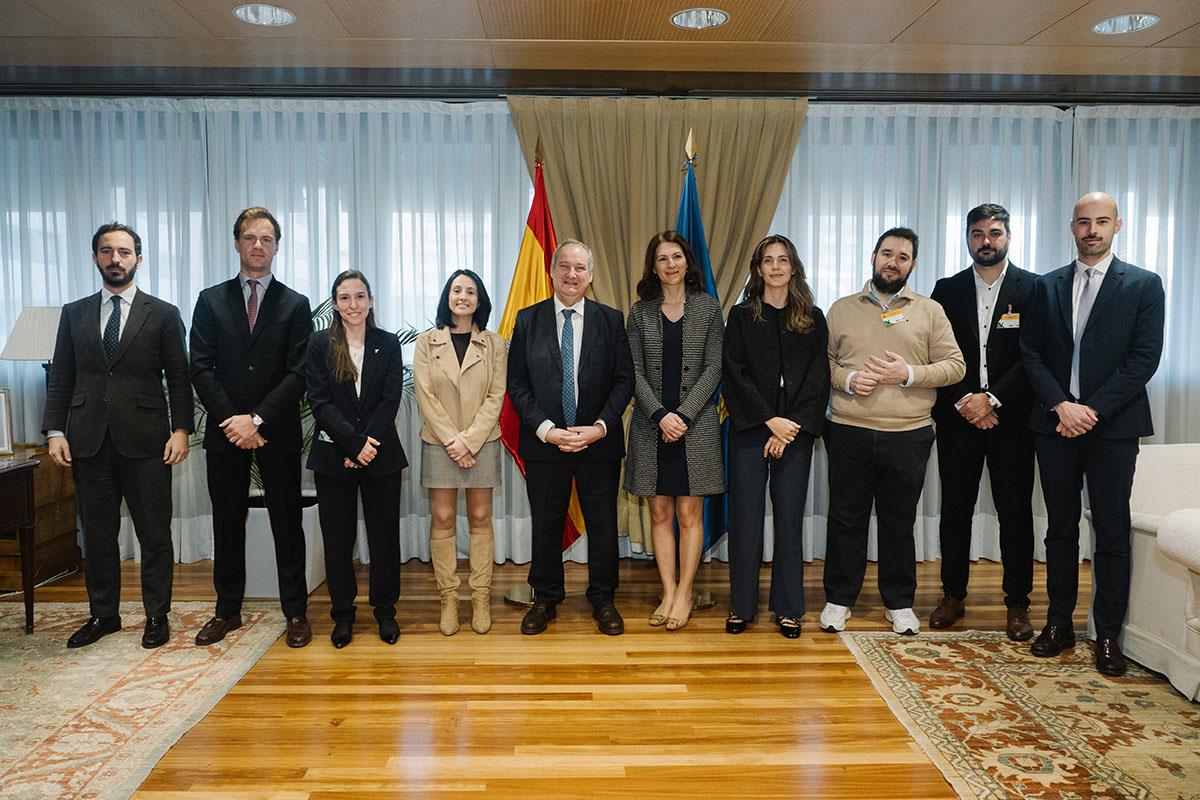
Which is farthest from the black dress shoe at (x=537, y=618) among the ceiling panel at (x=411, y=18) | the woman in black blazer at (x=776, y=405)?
the ceiling panel at (x=411, y=18)

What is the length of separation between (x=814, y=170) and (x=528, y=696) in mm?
3481

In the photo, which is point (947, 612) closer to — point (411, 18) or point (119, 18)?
point (411, 18)

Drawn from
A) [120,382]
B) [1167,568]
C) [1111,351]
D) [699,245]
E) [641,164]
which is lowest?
[1167,568]

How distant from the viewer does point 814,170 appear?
200 inches

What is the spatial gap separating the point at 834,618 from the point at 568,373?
159cm

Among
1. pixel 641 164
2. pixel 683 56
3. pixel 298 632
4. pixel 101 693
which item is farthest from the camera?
pixel 641 164

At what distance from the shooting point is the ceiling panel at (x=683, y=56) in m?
4.20

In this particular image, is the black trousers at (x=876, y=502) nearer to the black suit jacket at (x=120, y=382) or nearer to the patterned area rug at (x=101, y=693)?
the patterned area rug at (x=101, y=693)

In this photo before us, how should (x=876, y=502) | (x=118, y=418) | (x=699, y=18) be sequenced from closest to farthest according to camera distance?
1. (x=118, y=418)
2. (x=876, y=502)
3. (x=699, y=18)

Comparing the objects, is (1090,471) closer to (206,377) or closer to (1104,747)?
(1104,747)

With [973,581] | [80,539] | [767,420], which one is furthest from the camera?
A: [80,539]

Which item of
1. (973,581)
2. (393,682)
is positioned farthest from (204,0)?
(973,581)

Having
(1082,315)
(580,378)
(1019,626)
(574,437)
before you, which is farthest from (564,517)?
(1082,315)

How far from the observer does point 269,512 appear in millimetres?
3693
